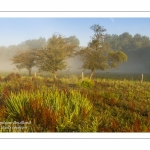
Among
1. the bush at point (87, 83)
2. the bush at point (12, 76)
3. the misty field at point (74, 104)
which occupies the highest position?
the bush at point (12, 76)

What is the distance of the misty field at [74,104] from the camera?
24.7 ft

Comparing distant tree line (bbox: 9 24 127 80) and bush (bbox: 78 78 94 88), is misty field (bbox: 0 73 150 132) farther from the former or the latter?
distant tree line (bbox: 9 24 127 80)

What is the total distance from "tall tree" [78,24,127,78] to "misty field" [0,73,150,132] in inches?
13.0

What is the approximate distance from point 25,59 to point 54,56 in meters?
0.83

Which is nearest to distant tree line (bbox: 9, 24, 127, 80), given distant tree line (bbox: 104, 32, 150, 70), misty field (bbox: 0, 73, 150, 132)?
distant tree line (bbox: 104, 32, 150, 70)

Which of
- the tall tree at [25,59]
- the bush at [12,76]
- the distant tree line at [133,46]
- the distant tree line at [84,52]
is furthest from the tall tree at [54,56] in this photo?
→ the distant tree line at [133,46]

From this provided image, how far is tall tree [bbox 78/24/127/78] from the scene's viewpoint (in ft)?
26.6

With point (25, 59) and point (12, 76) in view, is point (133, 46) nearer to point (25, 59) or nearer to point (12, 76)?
point (25, 59)

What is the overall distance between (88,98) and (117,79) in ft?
3.51

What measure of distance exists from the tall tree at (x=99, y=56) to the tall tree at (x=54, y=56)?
391mm

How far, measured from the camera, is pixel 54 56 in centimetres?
823

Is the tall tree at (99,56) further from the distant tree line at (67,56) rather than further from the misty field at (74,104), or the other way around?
the misty field at (74,104)
